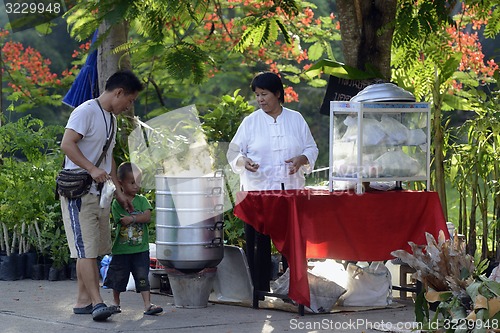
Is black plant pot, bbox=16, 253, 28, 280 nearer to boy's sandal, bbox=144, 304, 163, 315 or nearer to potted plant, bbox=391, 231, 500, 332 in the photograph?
boy's sandal, bbox=144, 304, 163, 315

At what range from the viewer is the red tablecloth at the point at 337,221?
21.8 ft

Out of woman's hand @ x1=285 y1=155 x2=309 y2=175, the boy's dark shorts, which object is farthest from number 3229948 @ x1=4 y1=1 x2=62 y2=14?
woman's hand @ x1=285 y1=155 x2=309 y2=175

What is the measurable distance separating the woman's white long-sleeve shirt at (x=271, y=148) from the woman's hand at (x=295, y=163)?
49 millimetres

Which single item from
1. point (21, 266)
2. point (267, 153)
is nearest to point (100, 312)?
point (267, 153)

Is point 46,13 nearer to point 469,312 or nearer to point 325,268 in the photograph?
point 325,268

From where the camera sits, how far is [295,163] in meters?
7.16

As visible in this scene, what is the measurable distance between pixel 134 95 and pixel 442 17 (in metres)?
2.66

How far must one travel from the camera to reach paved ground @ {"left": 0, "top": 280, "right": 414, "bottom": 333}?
6.38 metres

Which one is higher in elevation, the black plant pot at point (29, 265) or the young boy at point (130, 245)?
the young boy at point (130, 245)

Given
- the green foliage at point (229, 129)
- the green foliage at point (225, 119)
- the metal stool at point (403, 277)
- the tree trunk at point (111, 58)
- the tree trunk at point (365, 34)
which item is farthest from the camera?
the tree trunk at point (111, 58)

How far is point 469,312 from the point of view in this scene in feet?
16.3

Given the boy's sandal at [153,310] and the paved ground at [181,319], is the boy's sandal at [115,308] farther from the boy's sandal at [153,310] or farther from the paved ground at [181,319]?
the boy's sandal at [153,310]

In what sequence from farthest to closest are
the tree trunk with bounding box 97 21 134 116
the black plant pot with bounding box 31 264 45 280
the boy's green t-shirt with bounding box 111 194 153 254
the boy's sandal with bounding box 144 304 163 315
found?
the tree trunk with bounding box 97 21 134 116, the black plant pot with bounding box 31 264 45 280, the boy's green t-shirt with bounding box 111 194 153 254, the boy's sandal with bounding box 144 304 163 315

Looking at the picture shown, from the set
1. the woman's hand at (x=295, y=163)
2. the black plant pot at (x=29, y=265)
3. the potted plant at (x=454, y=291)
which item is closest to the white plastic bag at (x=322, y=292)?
the woman's hand at (x=295, y=163)
